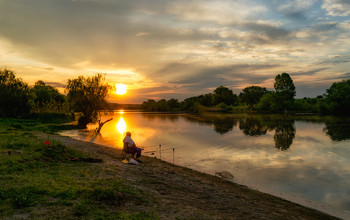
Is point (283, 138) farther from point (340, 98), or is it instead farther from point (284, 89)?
point (284, 89)

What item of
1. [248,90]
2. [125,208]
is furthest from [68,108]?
[248,90]

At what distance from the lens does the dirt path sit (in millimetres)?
7910

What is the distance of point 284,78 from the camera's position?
348 feet

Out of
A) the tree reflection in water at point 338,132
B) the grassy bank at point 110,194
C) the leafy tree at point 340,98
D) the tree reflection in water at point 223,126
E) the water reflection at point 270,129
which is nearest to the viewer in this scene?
the grassy bank at point 110,194

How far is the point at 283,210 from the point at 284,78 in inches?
4400

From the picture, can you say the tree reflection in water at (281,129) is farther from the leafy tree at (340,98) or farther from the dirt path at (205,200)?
the leafy tree at (340,98)

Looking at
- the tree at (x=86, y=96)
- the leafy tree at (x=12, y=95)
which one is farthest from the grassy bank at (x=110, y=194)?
the leafy tree at (x=12, y=95)

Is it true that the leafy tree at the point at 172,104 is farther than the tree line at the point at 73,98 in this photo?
Yes

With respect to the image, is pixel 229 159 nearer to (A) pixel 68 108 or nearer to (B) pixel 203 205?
(B) pixel 203 205

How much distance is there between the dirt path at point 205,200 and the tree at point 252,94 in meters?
155

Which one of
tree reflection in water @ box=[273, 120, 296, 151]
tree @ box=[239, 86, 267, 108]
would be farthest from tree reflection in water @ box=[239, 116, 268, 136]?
tree @ box=[239, 86, 267, 108]

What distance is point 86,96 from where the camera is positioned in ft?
140

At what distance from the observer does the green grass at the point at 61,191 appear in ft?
21.3

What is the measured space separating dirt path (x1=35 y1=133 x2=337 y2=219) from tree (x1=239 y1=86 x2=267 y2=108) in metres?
155
